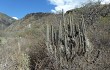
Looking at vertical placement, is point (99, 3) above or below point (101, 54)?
above

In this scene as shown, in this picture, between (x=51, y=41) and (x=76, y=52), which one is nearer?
(x=76, y=52)

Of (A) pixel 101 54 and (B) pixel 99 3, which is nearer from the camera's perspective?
(A) pixel 101 54

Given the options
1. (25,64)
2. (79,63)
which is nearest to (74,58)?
(79,63)

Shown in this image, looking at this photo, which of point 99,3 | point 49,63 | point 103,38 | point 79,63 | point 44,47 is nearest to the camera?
point 79,63

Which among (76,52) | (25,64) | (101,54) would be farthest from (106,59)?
(25,64)

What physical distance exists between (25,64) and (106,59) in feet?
11.1

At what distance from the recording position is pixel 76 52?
425 inches

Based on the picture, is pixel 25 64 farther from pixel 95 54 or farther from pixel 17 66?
pixel 95 54

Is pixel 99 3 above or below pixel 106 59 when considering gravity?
above

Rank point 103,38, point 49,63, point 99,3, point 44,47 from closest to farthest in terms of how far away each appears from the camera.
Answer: point 49,63
point 44,47
point 103,38
point 99,3

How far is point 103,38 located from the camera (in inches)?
536

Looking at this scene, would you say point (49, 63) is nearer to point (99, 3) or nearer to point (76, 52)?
point (76, 52)

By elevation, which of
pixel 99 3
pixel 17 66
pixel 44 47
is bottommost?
pixel 17 66

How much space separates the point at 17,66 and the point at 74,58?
7.98 feet
